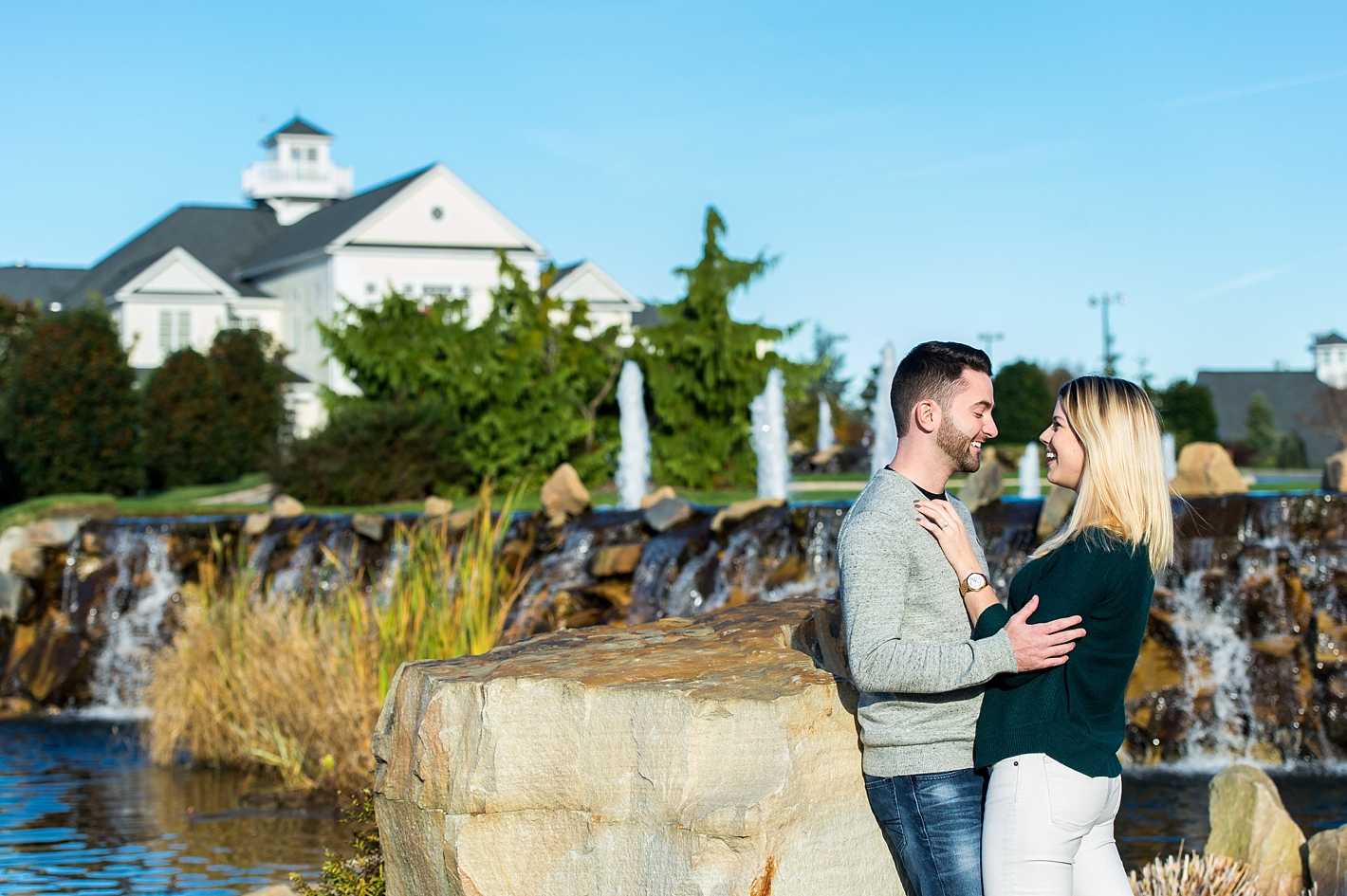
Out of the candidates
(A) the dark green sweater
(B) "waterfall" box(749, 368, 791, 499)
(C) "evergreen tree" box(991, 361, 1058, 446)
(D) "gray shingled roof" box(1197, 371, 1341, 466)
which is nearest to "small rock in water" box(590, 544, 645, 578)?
(B) "waterfall" box(749, 368, 791, 499)

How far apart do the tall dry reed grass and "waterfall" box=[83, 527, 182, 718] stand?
5.00 meters

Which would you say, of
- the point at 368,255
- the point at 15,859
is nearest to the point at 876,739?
the point at 15,859

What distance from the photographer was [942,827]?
3.31 metres

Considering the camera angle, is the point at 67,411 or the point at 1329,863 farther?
the point at 67,411

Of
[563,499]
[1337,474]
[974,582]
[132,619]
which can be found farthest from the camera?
[132,619]

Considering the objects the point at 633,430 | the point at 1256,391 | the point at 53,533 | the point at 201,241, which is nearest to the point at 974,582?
the point at 53,533

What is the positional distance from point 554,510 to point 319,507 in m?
8.64

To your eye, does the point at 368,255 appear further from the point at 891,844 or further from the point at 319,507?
the point at 891,844

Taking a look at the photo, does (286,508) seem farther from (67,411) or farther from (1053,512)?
(67,411)

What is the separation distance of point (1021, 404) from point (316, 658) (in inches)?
1505

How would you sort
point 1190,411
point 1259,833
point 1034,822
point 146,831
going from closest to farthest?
point 1034,822 < point 1259,833 < point 146,831 < point 1190,411

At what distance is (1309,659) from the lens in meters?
11.4

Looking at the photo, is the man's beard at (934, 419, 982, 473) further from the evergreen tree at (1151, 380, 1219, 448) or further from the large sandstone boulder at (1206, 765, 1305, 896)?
the evergreen tree at (1151, 380, 1219, 448)

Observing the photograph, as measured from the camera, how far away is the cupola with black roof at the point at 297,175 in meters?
62.7
